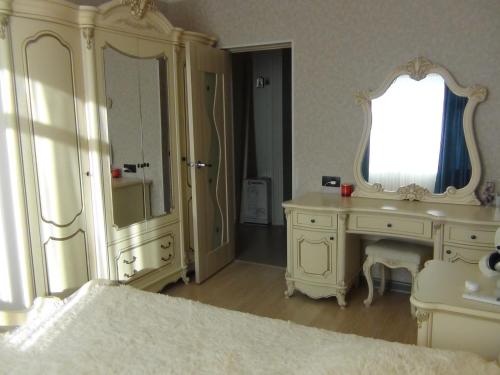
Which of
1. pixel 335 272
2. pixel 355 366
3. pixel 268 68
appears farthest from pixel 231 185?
pixel 355 366

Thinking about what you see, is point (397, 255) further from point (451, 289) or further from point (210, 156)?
point (210, 156)

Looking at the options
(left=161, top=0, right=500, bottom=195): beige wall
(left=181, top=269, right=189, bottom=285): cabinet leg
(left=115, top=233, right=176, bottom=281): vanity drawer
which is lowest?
(left=181, top=269, right=189, bottom=285): cabinet leg

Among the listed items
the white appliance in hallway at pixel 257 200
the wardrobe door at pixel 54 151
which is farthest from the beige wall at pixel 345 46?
the white appliance in hallway at pixel 257 200

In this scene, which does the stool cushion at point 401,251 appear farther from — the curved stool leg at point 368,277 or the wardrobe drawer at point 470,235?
the wardrobe drawer at point 470,235

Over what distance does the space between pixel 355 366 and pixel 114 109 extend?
2303mm

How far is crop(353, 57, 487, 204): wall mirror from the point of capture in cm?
307

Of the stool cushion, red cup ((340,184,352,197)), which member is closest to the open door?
red cup ((340,184,352,197))

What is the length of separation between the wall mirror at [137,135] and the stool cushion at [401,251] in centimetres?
159

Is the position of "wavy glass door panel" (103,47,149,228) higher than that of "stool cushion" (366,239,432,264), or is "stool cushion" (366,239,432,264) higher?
"wavy glass door panel" (103,47,149,228)

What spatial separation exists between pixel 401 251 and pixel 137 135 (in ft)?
6.51

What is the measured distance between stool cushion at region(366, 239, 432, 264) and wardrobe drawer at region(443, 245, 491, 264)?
0.67ft

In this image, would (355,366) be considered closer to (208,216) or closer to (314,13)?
(208,216)

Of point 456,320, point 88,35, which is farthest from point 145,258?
point 456,320

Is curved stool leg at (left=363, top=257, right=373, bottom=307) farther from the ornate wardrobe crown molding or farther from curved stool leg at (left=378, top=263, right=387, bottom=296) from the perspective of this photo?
the ornate wardrobe crown molding
